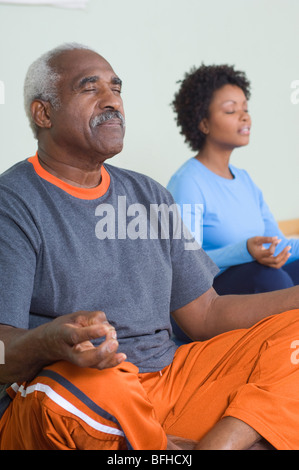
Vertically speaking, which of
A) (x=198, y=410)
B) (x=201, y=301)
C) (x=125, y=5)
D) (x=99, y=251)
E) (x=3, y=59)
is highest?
(x=125, y=5)

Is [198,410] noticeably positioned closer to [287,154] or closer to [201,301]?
[201,301]

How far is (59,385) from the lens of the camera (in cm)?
120

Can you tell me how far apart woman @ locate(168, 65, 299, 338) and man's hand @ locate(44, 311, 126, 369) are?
130cm

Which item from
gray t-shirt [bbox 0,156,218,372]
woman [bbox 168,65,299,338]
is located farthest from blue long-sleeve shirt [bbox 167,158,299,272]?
gray t-shirt [bbox 0,156,218,372]

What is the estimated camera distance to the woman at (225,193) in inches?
96.0

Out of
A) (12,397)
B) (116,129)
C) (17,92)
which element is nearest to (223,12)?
(17,92)

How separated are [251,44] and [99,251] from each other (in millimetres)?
2787

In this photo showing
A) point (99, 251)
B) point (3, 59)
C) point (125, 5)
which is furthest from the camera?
point (125, 5)

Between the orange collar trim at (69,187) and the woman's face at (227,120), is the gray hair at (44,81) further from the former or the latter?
the woman's face at (227,120)

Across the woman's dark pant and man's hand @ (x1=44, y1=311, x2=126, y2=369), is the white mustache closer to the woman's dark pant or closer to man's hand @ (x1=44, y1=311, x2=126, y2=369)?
man's hand @ (x1=44, y1=311, x2=126, y2=369)

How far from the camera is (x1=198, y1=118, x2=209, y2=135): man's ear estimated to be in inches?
114

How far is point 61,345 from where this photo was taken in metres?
1.13

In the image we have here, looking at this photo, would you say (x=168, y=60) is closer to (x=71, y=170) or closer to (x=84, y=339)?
(x=71, y=170)

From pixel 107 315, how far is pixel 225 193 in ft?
4.51
